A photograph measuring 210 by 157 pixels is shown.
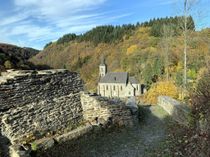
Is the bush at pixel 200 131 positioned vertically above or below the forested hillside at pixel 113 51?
below

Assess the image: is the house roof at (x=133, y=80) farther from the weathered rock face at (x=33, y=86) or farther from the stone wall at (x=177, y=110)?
the weathered rock face at (x=33, y=86)

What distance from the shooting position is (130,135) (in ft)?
41.2

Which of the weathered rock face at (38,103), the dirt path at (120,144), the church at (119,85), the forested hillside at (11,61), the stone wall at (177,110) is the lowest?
the church at (119,85)

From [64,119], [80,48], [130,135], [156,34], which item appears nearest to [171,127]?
[130,135]

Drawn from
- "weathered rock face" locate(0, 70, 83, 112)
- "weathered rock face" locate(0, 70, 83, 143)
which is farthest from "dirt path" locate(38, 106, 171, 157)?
"weathered rock face" locate(0, 70, 83, 112)

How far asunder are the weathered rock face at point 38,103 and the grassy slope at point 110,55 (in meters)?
32.3

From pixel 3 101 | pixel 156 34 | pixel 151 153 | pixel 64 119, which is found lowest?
pixel 151 153

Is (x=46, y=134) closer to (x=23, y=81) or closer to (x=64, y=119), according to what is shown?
(x=64, y=119)

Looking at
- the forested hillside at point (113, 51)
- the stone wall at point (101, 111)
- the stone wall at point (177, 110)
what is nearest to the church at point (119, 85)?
the forested hillside at point (113, 51)

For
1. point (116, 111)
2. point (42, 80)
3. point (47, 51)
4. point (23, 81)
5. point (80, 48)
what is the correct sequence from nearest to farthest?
point (23, 81), point (42, 80), point (116, 111), point (80, 48), point (47, 51)

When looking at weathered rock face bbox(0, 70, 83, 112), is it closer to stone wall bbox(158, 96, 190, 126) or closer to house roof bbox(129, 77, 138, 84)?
stone wall bbox(158, 96, 190, 126)

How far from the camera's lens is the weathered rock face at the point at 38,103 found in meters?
10.2

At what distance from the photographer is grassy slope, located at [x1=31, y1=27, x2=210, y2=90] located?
65694mm

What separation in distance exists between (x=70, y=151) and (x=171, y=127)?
481 cm
